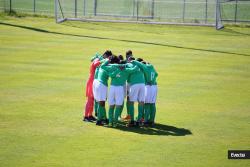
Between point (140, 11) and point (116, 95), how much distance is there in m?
31.5

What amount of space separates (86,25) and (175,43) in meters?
9.54

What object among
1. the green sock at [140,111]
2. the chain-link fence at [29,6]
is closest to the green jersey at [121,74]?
the green sock at [140,111]

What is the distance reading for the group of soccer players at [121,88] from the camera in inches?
694

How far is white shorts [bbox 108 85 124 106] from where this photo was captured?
17.6 meters

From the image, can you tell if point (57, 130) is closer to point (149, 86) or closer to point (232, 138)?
point (149, 86)

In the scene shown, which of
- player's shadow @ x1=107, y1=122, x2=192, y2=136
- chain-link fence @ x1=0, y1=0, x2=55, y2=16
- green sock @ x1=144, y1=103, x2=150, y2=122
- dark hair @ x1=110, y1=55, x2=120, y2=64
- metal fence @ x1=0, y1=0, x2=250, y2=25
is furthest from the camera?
chain-link fence @ x1=0, y1=0, x2=55, y2=16

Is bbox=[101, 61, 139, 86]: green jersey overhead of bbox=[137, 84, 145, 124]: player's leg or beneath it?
overhead

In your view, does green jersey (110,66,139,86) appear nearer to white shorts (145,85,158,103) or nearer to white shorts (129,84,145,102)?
white shorts (129,84,145,102)

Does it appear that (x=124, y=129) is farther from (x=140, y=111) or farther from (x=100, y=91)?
(x=100, y=91)

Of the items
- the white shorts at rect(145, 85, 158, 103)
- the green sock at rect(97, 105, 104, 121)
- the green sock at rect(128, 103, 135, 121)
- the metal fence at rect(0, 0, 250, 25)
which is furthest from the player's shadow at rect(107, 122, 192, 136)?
the metal fence at rect(0, 0, 250, 25)

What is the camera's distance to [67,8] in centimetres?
5291

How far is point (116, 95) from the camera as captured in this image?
1759 centimetres

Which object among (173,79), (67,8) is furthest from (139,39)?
(67,8)

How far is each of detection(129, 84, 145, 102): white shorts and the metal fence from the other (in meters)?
25.5
